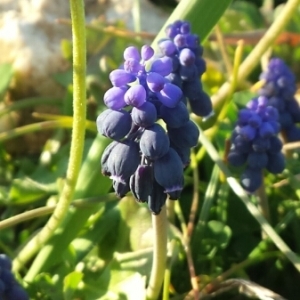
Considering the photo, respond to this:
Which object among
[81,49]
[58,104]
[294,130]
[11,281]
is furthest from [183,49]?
[58,104]

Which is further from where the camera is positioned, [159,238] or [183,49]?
[183,49]

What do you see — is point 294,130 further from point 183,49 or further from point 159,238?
point 159,238

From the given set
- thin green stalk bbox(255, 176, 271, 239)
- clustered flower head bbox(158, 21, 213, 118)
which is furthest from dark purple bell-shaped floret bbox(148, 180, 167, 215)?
thin green stalk bbox(255, 176, 271, 239)

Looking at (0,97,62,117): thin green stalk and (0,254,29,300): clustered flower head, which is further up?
(0,254,29,300): clustered flower head

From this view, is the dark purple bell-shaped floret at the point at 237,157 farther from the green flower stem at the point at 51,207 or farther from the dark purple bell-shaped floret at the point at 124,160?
the dark purple bell-shaped floret at the point at 124,160

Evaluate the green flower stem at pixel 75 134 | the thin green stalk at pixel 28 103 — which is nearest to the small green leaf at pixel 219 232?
A: the green flower stem at pixel 75 134

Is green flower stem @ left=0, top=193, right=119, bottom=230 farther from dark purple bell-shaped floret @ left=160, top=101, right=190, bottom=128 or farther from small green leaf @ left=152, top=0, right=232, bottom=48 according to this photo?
dark purple bell-shaped floret @ left=160, top=101, right=190, bottom=128

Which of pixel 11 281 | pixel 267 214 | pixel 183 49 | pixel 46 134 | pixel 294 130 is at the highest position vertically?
pixel 183 49
